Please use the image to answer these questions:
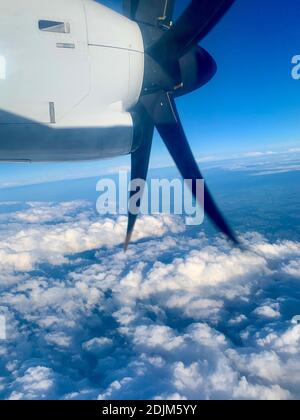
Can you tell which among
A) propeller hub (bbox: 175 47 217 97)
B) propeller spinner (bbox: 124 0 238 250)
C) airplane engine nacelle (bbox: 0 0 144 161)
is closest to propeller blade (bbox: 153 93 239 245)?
propeller spinner (bbox: 124 0 238 250)

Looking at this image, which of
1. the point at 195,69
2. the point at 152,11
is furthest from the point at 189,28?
the point at 152,11

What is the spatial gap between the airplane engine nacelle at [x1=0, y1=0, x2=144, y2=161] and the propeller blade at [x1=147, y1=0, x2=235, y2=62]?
28cm

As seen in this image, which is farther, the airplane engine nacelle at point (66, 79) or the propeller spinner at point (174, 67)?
the propeller spinner at point (174, 67)

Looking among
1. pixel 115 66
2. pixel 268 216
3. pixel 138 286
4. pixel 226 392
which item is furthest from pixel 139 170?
pixel 268 216

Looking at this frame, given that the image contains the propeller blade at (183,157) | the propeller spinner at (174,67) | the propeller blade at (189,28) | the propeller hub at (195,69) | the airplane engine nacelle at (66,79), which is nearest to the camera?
the airplane engine nacelle at (66,79)

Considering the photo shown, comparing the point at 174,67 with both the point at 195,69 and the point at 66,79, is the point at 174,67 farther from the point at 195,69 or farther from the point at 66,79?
the point at 66,79

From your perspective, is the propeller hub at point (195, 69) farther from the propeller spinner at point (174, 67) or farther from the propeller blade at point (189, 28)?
the propeller blade at point (189, 28)

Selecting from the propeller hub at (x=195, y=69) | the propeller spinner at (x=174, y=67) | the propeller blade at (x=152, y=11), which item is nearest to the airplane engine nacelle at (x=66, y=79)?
the propeller spinner at (x=174, y=67)

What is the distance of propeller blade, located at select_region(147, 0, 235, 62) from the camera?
272 centimetres

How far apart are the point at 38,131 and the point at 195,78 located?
7.10ft

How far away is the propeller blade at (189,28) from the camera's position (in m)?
2.72

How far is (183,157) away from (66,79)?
206cm

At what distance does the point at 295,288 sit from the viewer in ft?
162

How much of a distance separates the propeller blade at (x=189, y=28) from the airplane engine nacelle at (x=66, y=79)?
0.92 ft
